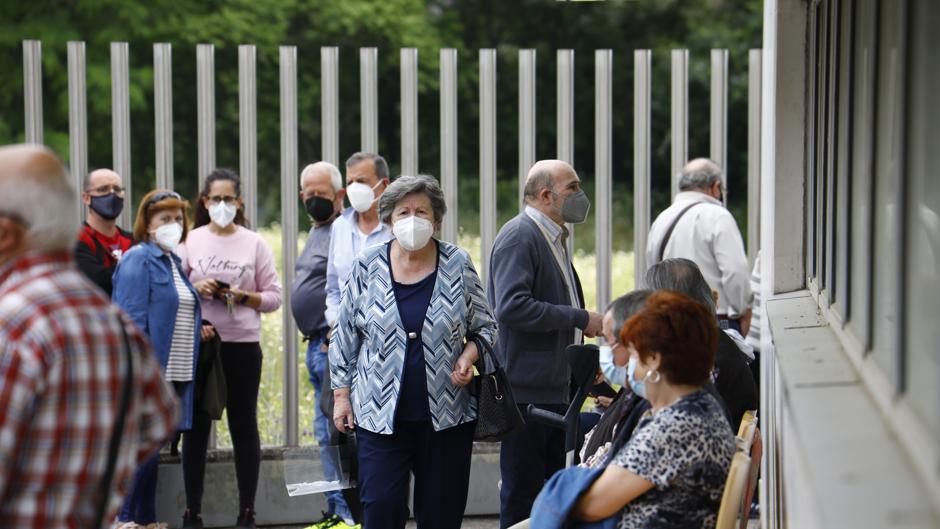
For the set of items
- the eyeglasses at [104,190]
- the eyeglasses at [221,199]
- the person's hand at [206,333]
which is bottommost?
the person's hand at [206,333]

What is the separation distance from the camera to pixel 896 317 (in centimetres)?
264

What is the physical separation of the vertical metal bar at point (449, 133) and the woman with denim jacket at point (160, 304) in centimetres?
160

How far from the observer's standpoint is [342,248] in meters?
7.22

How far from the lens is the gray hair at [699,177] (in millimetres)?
8055

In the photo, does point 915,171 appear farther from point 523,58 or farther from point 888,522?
point 523,58

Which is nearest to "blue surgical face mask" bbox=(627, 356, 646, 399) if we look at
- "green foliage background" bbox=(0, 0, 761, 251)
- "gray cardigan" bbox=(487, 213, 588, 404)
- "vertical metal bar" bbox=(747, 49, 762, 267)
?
"gray cardigan" bbox=(487, 213, 588, 404)

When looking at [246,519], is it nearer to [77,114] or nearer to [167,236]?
[167,236]

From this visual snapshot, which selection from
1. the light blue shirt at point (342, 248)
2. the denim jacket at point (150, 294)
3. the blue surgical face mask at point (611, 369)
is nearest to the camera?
the blue surgical face mask at point (611, 369)

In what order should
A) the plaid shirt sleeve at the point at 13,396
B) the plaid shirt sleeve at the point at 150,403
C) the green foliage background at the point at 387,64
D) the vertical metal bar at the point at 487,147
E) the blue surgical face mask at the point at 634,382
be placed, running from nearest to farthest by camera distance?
the plaid shirt sleeve at the point at 13,396 → the plaid shirt sleeve at the point at 150,403 → the blue surgical face mask at the point at 634,382 → the vertical metal bar at the point at 487,147 → the green foliage background at the point at 387,64

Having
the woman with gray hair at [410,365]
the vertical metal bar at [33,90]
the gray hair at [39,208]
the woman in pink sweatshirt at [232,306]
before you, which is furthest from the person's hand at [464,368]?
the vertical metal bar at [33,90]

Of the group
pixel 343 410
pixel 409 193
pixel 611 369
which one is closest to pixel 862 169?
pixel 611 369

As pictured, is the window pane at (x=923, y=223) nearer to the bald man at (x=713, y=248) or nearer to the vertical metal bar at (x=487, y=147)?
the bald man at (x=713, y=248)

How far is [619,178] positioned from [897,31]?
21019 mm

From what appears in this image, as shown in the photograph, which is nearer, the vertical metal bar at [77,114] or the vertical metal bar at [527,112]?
the vertical metal bar at [77,114]
